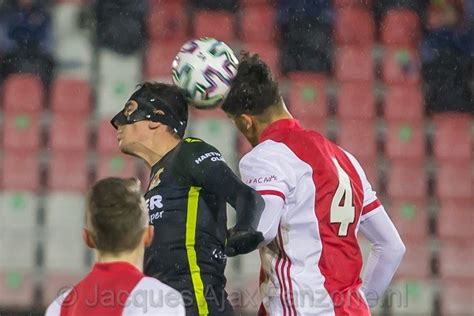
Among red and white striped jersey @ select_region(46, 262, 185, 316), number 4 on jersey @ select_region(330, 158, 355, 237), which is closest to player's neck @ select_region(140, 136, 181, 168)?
number 4 on jersey @ select_region(330, 158, 355, 237)

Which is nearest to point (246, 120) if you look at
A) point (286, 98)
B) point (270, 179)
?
point (270, 179)

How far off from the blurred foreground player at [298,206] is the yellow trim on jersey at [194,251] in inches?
7.6

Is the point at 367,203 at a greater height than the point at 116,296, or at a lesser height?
greater

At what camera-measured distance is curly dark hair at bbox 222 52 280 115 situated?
3537 millimetres

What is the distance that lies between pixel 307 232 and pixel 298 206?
9cm

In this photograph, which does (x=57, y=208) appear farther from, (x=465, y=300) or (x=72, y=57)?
(x=465, y=300)

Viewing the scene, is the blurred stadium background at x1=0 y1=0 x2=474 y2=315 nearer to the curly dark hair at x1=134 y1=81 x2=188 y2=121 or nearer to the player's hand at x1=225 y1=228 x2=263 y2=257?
the curly dark hair at x1=134 y1=81 x2=188 y2=121

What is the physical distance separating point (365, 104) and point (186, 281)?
3895 mm

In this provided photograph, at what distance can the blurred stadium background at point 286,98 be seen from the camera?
661 centimetres

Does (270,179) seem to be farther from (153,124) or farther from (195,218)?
(153,124)

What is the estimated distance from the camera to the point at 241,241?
323 centimetres

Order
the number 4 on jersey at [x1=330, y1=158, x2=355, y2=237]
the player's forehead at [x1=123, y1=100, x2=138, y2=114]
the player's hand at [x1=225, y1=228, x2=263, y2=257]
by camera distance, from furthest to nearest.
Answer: the player's forehead at [x1=123, y1=100, x2=138, y2=114] → the number 4 on jersey at [x1=330, y1=158, x2=355, y2=237] → the player's hand at [x1=225, y1=228, x2=263, y2=257]

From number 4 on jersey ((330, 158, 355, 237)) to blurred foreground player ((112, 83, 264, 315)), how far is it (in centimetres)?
29

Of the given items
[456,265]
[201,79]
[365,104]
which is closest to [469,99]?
[365,104]
